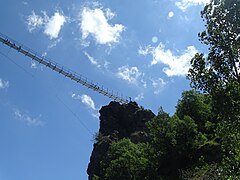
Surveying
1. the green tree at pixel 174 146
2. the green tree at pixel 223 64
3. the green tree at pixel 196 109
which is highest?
the green tree at pixel 196 109

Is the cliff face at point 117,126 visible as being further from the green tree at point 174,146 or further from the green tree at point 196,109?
the green tree at point 174,146

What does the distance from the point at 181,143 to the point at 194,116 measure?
1177cm

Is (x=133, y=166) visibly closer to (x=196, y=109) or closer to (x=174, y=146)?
(x=174, y=146)

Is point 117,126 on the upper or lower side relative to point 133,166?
upper

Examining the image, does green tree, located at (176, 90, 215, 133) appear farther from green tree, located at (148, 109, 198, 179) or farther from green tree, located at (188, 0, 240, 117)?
green tree, located at (188, 0, 240, 117)

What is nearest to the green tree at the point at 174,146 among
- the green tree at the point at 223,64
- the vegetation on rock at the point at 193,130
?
the vegetation on rock at the point at 193,130

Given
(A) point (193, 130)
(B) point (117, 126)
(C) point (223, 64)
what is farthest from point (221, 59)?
(B) point (117, 126)

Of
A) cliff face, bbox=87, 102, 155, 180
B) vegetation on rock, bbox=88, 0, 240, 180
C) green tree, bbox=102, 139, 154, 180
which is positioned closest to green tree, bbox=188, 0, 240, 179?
vegetation on rock, bbox=88, 0, 240, 180

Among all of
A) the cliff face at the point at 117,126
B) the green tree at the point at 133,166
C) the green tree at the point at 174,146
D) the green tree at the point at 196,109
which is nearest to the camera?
the green tree at the point at 133,166

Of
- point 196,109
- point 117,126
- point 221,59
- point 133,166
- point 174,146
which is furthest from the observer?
point 117,126

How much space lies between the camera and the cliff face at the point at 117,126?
94.9 metres

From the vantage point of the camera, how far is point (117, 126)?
106m

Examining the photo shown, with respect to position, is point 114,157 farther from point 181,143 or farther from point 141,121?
point 141,121

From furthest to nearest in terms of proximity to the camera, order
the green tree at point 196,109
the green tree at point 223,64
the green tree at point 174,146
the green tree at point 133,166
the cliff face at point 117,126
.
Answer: the cliff face at point 117,126, the green tree at point 196,109, the green tree at point 174,146, the green tree at point 133,166, the green tree at point 223,64
